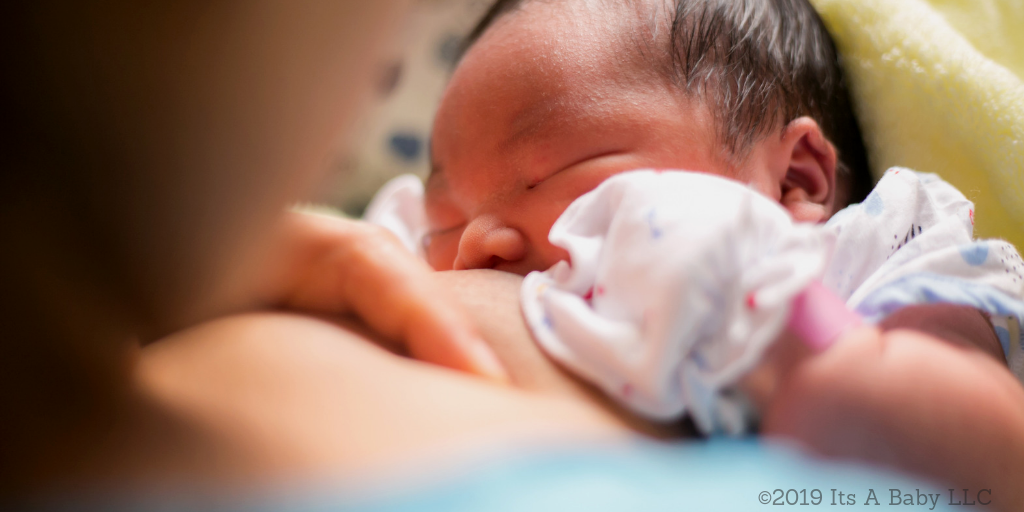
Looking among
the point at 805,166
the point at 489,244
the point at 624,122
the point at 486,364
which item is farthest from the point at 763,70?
the point at 486,364

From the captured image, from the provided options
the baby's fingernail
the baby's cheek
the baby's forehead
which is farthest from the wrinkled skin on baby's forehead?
the baby's fingernail

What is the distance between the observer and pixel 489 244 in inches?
26.7

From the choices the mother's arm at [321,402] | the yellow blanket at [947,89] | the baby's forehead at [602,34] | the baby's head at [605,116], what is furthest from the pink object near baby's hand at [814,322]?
the yellow blanket at [947,89]

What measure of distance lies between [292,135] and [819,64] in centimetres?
80

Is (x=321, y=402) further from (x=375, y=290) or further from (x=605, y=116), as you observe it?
(x=605, y=116)

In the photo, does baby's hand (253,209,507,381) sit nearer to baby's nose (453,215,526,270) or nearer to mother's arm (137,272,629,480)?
mother's arm (137,272,629,480)

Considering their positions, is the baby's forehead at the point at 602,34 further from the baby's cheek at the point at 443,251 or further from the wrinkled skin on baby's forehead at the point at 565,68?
the baby's cheek at the point at 443,251

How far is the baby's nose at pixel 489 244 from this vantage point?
671 millimetres

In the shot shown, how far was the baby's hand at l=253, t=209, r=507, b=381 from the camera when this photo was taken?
0.44m

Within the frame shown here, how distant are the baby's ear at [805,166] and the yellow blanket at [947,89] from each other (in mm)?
171

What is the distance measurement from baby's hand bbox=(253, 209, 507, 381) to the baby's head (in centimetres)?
19

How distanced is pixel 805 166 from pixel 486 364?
0.53 meters

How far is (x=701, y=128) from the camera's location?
27.7 inches

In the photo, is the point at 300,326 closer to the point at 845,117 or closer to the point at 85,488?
the point at 85,488
